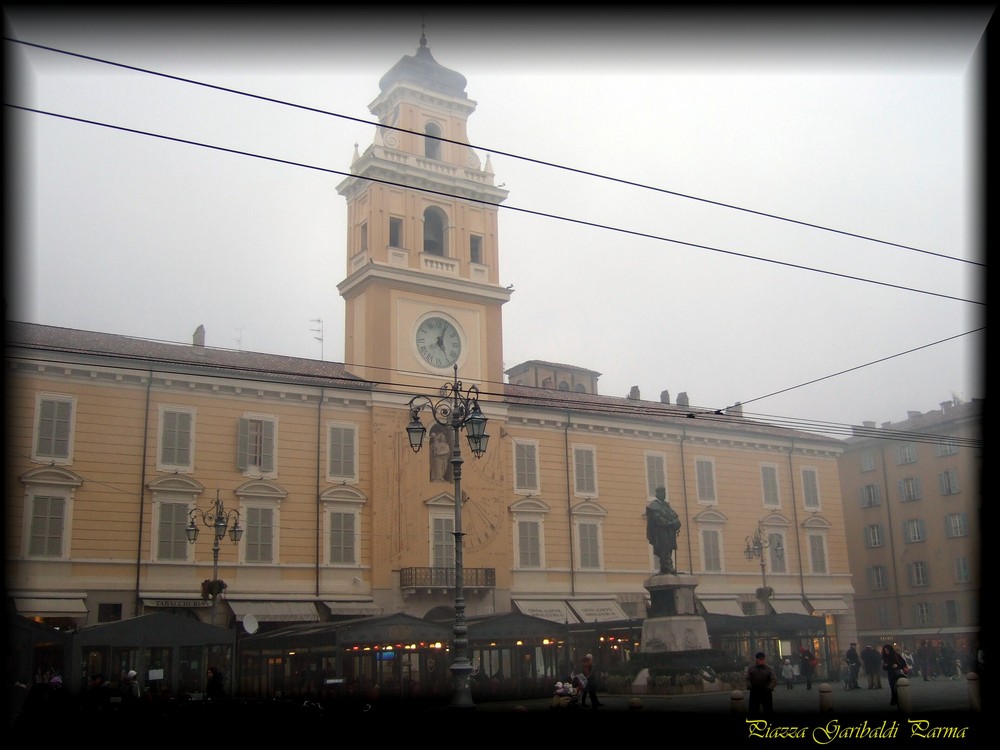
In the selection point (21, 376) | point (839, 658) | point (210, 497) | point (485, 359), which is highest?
point (485, 359)

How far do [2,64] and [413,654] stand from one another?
25923 millimetres

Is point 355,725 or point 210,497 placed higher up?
point 210,497

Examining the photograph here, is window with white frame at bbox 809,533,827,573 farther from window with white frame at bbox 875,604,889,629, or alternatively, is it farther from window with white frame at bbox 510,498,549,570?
window with white frame at bbox 510,498,549,570

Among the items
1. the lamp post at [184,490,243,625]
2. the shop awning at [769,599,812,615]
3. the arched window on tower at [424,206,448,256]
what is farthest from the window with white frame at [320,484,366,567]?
the shop awning at [769,599,812,615]

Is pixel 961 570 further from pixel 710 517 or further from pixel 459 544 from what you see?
pixel 459 544

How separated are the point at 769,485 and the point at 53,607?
31.2 meters

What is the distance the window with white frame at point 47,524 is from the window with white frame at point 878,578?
Result: 134 ft

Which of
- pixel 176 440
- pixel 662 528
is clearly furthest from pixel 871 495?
pixel 176 440

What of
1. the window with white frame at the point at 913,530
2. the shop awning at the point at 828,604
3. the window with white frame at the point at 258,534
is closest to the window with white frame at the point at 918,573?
the window with white frame at the point at 913,530

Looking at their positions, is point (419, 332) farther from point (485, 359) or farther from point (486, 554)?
point (486, 554)

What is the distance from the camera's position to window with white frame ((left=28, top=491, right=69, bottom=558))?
106 ft

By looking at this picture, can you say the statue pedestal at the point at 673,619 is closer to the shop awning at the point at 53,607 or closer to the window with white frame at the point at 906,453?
the shop awning at the point at 53,607

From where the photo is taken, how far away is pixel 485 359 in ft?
139

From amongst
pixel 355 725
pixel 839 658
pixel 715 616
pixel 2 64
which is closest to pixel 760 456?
pixel 839 658
